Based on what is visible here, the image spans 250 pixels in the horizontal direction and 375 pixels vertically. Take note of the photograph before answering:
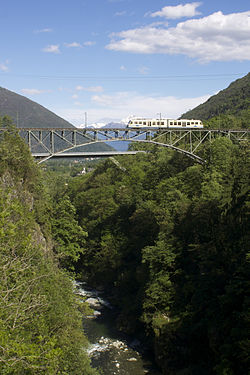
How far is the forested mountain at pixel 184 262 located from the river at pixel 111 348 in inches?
31.5

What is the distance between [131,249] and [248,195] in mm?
14398

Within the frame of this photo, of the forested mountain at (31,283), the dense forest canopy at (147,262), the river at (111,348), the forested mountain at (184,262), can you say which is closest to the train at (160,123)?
the dense forest canopy at (147,262)

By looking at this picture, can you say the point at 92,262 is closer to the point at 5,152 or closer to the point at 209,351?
the point at 5,152

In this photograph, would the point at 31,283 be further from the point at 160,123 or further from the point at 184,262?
the point at 160,123

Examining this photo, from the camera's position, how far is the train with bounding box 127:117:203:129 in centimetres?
4297

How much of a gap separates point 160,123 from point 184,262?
20.4 m

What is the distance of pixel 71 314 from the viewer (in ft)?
65.3

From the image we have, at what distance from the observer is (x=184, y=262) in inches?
1068

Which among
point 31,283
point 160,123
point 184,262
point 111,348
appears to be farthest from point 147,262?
point 160,123

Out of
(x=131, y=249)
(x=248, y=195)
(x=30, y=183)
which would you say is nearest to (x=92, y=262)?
(x=131, y=249)

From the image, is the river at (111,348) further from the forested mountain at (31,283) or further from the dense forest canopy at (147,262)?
the forested mountain at (31,283)

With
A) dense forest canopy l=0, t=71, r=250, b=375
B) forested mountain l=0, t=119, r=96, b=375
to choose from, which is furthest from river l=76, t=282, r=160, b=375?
forested mountain l=0, t=119, r=96, b=375

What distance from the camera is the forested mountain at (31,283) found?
10.4m

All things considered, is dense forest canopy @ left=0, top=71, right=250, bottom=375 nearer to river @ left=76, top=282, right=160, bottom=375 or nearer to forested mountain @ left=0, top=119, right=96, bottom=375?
forested mountain @ left=0, top=119, right=96, bottom=375
